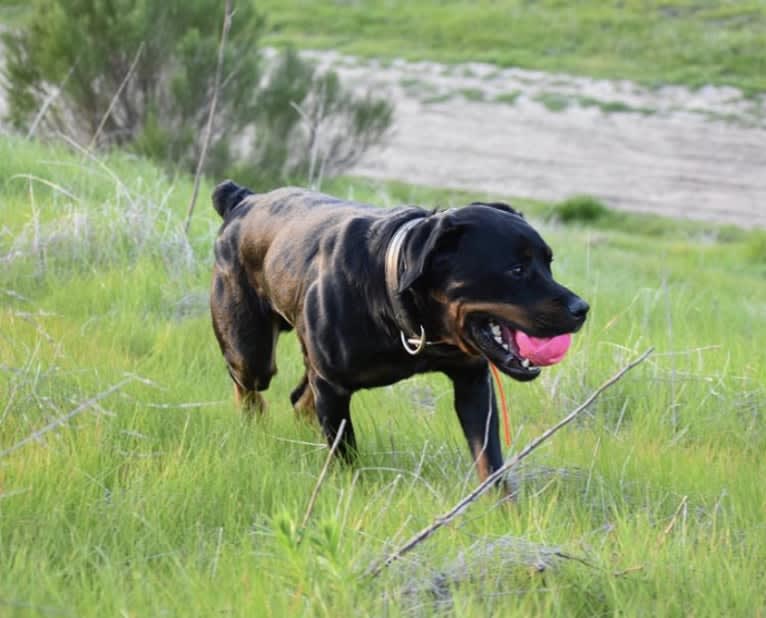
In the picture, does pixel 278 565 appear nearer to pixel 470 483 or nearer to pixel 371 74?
pixel 470 483

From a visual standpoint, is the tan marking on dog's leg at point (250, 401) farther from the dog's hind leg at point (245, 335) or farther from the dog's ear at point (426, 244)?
the dog's ear at point (426, 244)

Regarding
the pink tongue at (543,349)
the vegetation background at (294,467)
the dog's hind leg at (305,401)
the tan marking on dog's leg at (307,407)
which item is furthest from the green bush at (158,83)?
the pink tongue at (543,349)

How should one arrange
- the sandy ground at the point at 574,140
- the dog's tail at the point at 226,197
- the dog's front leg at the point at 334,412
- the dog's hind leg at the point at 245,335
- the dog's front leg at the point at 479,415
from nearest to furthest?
the dog's front leg at the point at 479,415
the dog's front leg at the point at 334,412
the dog's hind leg at the point at 245,335
the dog's tail at the point at 226,197
the sandy ground at the point at 574,140

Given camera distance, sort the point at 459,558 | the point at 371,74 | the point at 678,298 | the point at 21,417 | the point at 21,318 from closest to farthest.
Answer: the point at 459,558 → the point at 21,417 → the point at 21,318 → the point at 678,298 → the point at 371,74

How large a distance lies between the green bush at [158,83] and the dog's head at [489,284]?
649 cm

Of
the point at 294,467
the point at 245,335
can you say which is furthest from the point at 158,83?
the point at 294,467

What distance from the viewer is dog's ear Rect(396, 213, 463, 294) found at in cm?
391

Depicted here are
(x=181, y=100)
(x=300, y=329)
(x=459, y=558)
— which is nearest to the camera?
(x=459, y=558)

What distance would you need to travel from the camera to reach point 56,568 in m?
3.20

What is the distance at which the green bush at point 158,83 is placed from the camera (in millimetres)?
10562

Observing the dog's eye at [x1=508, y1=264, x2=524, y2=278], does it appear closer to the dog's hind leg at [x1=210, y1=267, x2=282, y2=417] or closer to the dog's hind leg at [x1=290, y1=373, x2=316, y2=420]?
the dog's hind leg at [x1=290, y1=373, x2=316, y2=420]

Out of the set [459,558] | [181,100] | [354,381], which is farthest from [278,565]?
[181,100]

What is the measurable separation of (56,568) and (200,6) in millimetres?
8639

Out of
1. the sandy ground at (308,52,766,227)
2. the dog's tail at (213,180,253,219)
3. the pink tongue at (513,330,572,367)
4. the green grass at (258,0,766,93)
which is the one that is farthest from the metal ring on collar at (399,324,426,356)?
the green grass at (258,0,766,93)
